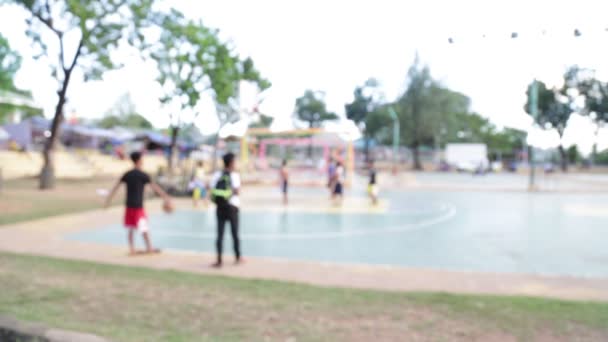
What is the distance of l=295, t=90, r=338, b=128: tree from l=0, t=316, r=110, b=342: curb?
243 ft

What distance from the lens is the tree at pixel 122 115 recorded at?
2852 inches

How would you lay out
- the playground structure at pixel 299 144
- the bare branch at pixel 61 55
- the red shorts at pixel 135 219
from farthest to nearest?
the playground structure at pixel 299 144, the bare branch at pixel 61 55, the red shorts at pixel 135 219

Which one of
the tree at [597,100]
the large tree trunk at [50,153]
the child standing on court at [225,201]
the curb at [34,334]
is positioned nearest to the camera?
the curb at [34,334]

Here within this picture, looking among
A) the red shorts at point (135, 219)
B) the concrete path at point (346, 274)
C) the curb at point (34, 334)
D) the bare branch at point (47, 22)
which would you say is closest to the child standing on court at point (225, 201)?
the concrete path at point (346, 274)

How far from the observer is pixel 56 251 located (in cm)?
898

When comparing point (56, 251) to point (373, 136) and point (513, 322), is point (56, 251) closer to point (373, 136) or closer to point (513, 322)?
point (513, 322)

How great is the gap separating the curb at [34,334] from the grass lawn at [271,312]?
170 mm

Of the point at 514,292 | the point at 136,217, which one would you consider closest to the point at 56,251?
the point at 136,217

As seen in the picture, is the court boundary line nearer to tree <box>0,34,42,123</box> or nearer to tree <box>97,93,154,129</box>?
tree <box>0,34,42,123</box>

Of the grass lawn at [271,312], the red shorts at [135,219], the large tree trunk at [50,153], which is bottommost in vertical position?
the grass lawn at [271,312]

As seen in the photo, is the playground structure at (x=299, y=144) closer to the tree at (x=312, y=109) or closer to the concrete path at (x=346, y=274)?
the concrete path at (x=346, y=274)

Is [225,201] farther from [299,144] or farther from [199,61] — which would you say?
[299,144]

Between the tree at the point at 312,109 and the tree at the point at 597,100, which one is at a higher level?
the tree at the point at 312,109

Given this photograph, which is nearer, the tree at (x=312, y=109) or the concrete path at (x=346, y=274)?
the concrete path at (x=346, y=274)
